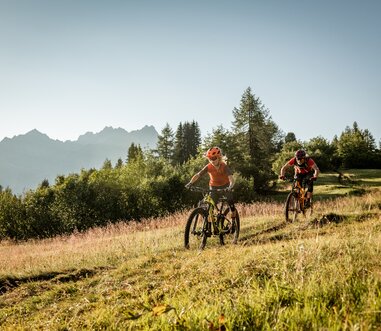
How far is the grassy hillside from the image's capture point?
2580 mm

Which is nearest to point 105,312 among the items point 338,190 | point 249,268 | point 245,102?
point 249,268

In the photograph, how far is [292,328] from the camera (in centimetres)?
231

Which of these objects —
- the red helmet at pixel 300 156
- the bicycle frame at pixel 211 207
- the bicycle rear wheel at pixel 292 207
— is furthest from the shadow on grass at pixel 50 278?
the red helmet at pixel 300 156

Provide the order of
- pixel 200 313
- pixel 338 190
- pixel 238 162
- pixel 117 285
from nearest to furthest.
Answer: pixel 200 313 < pixel 117 285 < pixel 338 190 < pixel 238 162

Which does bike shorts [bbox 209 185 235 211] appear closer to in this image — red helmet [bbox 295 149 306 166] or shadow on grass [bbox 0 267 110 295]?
red helmet [bbox 295 149 306 166]

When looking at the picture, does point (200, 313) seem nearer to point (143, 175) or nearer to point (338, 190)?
point (143, 175)

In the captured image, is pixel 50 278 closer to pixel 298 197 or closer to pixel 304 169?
pixel 298 197

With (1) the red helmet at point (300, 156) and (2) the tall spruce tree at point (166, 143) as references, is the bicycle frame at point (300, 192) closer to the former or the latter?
(1) the red helmet at point (300, 156)

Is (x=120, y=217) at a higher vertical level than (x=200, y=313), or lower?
lower

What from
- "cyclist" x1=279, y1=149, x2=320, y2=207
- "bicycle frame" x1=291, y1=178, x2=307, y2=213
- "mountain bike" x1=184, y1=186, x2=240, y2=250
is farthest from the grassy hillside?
"cyclist" x1=279, y1=149, x2=320, y2=207

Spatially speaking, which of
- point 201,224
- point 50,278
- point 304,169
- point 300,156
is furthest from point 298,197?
point 50,278

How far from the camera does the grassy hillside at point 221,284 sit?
258cm

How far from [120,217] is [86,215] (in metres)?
2.23

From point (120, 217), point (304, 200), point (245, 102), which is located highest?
point (245, 102)
